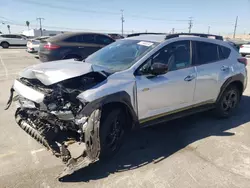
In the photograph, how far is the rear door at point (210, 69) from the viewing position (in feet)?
13.9

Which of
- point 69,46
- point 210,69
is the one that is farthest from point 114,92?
point 69,46

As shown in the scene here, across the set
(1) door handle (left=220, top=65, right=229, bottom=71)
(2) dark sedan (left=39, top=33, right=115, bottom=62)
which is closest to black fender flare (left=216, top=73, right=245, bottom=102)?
(1) door handle (left=220, top=65, right=229, bottom=71)

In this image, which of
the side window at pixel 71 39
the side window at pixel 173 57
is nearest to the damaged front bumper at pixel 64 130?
the side window at pixel 173 57

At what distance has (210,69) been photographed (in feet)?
14.4

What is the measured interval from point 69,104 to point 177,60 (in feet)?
6.61

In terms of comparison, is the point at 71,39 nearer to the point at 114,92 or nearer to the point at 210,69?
the point at 210,69

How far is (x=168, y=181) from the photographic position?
2.89 m

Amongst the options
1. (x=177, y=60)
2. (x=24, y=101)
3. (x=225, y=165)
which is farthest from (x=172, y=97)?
(x=24, y=101)

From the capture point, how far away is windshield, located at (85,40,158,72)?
3.62 meters

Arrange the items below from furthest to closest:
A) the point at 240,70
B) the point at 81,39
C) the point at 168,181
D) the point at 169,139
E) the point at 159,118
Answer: the point at 81,39 < the point at 240,70 < the point at 169,139 < the point at 159,118 < the point at 168,181

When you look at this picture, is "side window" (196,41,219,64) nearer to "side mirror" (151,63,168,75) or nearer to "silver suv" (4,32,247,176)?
"silver suv" (4,32,247,176)

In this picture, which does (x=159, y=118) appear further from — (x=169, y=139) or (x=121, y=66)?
(x=121, y=66)

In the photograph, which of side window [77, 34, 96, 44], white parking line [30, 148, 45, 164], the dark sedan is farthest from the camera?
side window [77, 34, 96, 44]

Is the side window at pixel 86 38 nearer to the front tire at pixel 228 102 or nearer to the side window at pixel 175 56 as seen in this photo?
the side window at pixel 175 56
